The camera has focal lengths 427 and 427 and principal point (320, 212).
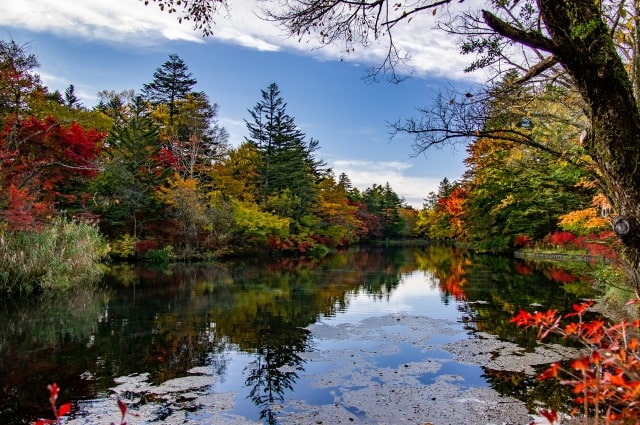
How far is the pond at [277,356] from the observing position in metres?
4.50

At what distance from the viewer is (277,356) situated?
21.0 ft

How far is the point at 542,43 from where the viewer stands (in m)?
2.49

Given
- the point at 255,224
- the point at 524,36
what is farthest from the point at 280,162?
the point at 524,36

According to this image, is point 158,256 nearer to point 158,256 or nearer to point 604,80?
point 158,256

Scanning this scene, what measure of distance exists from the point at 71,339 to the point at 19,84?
9849 millimetres

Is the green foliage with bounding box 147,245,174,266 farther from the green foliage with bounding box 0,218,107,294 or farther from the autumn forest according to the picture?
the green foliage with bounding box 0,218,107,294

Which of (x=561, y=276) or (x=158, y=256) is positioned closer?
(x=561, y=276)

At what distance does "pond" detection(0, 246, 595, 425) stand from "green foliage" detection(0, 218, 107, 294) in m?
0.55

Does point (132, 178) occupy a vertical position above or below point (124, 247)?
above

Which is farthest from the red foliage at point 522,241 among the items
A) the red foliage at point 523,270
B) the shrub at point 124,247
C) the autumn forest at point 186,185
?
the shrub at point 124,247

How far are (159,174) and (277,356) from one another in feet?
58.3

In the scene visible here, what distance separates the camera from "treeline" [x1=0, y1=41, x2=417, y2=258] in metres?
13.3

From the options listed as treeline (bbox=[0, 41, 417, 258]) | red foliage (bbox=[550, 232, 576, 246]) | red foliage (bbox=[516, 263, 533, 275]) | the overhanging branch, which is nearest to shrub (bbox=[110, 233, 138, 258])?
treeline (bbox=[0, 41, 417, 258])

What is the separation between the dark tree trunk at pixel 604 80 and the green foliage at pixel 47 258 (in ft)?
36.8
